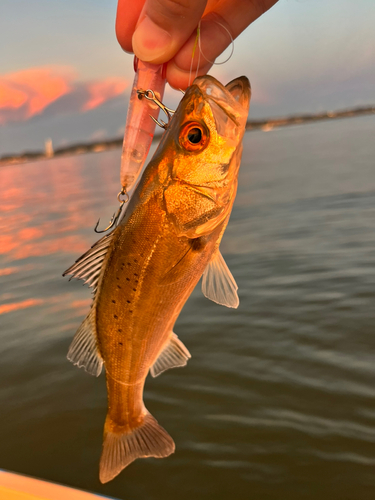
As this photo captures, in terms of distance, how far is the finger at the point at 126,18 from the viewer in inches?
102

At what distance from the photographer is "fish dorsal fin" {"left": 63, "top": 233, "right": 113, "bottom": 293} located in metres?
2.14

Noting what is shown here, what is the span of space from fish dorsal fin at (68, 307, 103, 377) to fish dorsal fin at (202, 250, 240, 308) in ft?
2.13

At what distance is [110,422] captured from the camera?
8.43 feet

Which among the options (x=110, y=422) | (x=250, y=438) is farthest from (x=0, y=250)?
(x=110, y=422)

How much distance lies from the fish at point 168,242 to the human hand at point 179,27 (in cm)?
42

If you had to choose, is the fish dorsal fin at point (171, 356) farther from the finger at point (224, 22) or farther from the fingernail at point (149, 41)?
the finger at point (224, 22)

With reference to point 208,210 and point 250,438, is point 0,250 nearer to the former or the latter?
point 250,438

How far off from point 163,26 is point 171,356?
1.66 metres

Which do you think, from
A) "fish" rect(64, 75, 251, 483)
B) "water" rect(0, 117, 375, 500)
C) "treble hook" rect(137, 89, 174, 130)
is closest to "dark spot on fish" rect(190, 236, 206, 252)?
"fish" rect(64, 75, 251, 483)

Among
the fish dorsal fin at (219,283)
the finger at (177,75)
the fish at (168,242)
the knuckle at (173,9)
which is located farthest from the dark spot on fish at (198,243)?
the knuckle at (173,9)

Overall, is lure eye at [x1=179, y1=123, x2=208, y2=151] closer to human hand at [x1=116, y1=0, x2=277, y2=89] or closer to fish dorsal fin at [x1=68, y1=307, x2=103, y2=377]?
human hand at [x1=116, y1=0, x2=277, y2=89]

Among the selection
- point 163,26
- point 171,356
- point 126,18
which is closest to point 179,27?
point 163,26

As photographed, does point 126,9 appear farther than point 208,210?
Yes

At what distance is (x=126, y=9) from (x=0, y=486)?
2787mm
